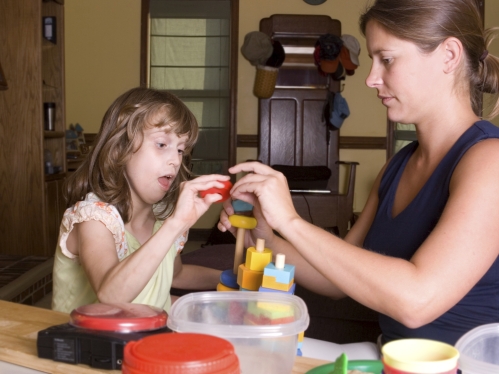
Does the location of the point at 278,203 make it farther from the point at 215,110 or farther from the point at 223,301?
the point at 215,110

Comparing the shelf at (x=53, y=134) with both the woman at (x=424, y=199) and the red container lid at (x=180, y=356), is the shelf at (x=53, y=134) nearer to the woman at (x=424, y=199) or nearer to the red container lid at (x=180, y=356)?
the woman at (x=424, y=199)

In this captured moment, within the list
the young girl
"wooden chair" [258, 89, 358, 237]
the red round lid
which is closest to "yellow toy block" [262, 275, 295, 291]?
the red round lid

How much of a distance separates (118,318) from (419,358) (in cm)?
41

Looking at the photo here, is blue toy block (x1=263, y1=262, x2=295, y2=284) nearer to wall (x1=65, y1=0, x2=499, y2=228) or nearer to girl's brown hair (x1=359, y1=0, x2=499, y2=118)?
girl's brown hair (x1=359, y1=0, x2=499, y2=118)

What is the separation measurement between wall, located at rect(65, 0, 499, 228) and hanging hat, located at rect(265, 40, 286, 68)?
0.84 ft

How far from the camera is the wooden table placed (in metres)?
0.86

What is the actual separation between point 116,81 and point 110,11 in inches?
29.3

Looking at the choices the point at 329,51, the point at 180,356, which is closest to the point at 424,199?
the point at 180,356

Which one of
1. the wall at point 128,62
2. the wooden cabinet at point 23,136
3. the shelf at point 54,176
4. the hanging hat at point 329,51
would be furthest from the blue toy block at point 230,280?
Answer: the wall at point 128,62

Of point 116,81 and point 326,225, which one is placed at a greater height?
point 116,81

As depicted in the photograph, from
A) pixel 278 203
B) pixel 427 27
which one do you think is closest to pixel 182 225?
pixel 278 203

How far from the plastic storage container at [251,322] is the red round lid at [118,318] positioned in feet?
0.13

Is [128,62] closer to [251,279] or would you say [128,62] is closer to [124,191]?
[124,191]

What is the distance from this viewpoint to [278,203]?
1.14 m
